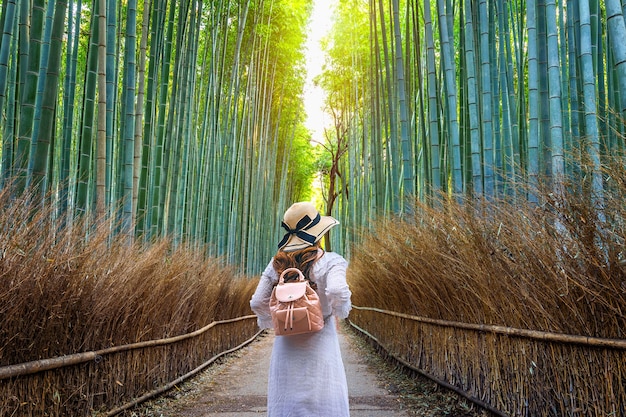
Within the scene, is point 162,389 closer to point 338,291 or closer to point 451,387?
point 451,387

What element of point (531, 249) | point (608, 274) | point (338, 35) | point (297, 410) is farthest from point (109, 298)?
point (338, 35)

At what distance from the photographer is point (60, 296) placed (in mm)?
2432

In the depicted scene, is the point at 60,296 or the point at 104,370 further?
the point at 104,370

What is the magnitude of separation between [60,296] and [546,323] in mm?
2052

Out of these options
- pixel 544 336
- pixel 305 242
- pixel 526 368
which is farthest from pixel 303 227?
pixel 526 368

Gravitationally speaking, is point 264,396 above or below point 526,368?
below

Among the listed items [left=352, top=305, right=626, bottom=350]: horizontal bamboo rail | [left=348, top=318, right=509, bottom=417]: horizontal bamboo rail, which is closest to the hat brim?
Result: [left=352, top=305, right=626, bottom=350]: horizontal bamboo rail

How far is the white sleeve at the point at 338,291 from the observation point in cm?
209

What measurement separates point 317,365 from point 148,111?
3623 millimetres

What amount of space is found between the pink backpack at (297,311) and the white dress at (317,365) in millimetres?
87

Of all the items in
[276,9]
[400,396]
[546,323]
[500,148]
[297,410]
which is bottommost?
[400,396]

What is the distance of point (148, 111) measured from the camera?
201 inches

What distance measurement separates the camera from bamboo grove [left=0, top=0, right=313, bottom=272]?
136 inches

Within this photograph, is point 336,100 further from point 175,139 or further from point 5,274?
point 5,274
